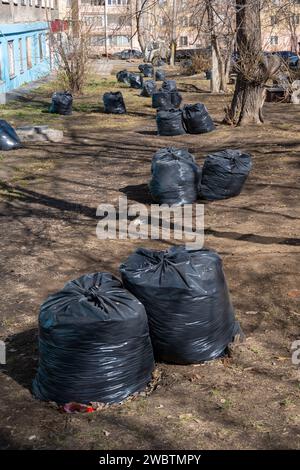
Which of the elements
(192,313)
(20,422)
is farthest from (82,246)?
(20,422)

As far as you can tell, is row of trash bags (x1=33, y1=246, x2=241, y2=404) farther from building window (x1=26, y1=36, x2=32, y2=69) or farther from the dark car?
building window (x1=26, y1=36, x2=32, y2=69)

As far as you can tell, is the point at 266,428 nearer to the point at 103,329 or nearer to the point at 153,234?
the point at 103,329

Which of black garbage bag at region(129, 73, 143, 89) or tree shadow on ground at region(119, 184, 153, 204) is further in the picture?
black garbage bag at region(129, 73, 143, 89)

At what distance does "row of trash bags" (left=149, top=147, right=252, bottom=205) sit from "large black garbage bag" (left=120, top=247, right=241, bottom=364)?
4.27 metres

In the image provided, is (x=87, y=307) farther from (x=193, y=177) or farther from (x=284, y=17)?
(x=284, y=17)

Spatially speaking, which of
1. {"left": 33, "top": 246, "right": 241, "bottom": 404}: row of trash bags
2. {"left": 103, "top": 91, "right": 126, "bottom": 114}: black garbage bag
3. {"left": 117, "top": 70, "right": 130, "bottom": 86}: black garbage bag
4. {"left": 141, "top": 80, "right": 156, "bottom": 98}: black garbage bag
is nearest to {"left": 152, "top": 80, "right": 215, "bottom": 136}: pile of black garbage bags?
{"left": 103, "top": 91, "right": 126, "bottom": 114}: black garbage bag

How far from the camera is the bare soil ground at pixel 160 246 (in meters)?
3.50

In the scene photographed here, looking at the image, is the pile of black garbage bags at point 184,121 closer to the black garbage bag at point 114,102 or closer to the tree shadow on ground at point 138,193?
the black garbage bag at point 114,102

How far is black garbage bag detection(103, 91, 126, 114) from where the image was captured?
18.5 m

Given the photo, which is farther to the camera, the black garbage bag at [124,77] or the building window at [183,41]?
the building window at [183,41]

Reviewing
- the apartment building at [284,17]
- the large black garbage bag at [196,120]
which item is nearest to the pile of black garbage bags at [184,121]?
the large black garbage bag at [196,120]

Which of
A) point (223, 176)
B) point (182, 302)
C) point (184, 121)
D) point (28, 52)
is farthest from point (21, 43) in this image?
point (182, 302)

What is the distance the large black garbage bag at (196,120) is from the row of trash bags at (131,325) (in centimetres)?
1053

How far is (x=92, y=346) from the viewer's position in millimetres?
3664
